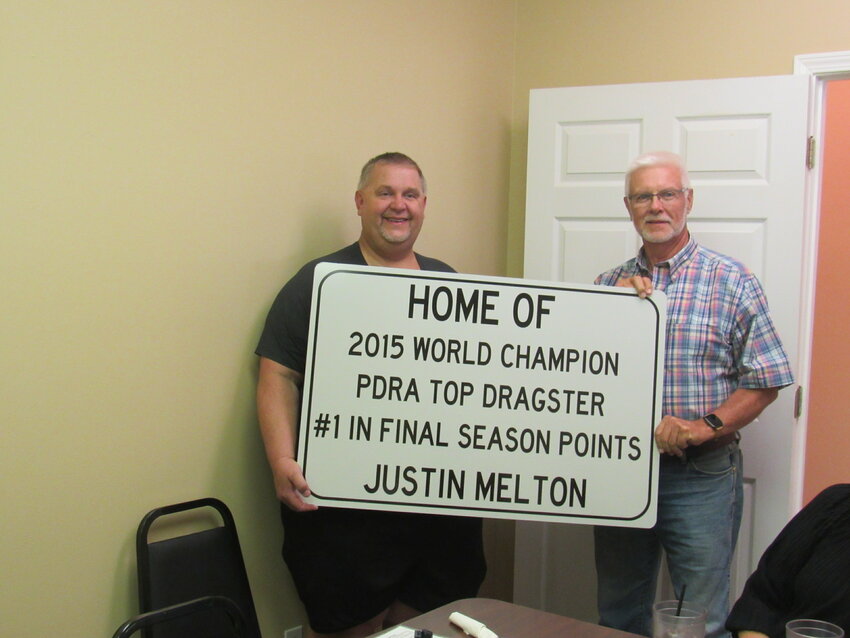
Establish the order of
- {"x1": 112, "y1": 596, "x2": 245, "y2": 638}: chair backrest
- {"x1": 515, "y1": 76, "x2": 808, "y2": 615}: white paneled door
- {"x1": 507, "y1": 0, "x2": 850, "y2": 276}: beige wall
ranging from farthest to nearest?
{"x1": 507, "y1": 0, "x2": 850, "y2": 276}: beige wall, {"x1": 515, "y1": 76, "x2": 808, "y2": 615}: white paneled door, {"x1": 112, "y1": 596, "x2": 245, "y2": 638}: chair backrest

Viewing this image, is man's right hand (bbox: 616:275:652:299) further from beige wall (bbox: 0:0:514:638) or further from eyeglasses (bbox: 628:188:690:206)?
beige wall (bbox: 0:0:514:638)

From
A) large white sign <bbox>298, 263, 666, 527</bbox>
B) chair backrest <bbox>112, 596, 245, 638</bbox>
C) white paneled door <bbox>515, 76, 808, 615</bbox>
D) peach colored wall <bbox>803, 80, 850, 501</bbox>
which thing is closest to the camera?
chair backrest <bbox>112, 596, 245, 638</bbox>

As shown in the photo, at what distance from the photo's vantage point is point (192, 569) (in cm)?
206

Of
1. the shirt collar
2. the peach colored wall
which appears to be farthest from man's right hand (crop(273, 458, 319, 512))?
the peach colored wall

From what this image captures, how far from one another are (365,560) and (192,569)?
458 mm

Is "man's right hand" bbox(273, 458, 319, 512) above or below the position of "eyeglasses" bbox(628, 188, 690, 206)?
below

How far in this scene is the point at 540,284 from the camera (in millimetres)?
2117

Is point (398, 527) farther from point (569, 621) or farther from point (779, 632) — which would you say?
point (779, 632)

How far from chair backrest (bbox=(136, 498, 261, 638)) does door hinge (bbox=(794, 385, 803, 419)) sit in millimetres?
1863

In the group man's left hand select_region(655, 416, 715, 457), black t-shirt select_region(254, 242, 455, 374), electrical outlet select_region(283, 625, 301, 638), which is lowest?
electrical outlet select_region(283, 625, 301, 638)

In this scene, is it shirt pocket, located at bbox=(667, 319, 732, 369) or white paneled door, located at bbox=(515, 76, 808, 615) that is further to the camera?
white paneled door, located at bbox=(515, 76, 808, 615)

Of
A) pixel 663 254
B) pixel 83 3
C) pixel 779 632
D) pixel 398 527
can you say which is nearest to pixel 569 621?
pixel 779 632

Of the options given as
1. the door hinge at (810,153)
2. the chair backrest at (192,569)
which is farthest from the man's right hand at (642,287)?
the chair backrest at (192,569)

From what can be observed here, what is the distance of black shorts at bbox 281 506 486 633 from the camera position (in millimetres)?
2266
